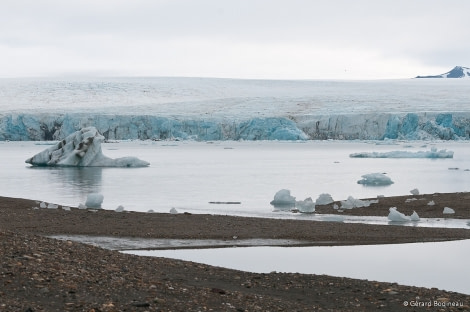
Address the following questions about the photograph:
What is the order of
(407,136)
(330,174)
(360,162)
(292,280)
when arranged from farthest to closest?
(407,136), (360,162), (330,174), (292,280)

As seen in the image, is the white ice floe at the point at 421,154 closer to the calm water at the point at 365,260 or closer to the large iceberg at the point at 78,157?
the large iceberg at the point at 78,157

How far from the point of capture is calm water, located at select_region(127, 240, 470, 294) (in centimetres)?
828

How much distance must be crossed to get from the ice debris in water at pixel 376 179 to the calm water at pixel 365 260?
11.3m

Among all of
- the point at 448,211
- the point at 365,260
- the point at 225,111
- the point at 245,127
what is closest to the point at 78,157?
the point at 448,211

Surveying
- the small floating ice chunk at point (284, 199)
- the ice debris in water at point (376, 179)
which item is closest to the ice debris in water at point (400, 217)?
the small floating ice chunk at point (284, 199)

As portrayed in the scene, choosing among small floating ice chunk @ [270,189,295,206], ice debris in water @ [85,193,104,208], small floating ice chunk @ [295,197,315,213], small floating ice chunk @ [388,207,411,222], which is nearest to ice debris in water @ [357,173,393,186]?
small floating ice chunk @ [270,189,295,206]

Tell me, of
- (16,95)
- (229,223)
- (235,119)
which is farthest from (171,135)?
(229,223)

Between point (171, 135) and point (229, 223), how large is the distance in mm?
39324

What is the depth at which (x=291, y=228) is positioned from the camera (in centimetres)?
1232

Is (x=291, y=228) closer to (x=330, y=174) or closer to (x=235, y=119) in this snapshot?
(x=330, y=174)

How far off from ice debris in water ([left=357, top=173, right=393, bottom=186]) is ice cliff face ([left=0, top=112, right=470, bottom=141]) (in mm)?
27369

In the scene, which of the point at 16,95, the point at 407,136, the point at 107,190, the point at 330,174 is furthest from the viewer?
the point at 16,95

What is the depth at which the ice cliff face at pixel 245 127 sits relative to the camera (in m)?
49.7

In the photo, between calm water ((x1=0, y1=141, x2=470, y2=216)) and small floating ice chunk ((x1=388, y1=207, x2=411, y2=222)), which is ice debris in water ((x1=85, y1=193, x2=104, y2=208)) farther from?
small floating ice chunk ((x1=388, y1=207, x2=411, y2=222))
